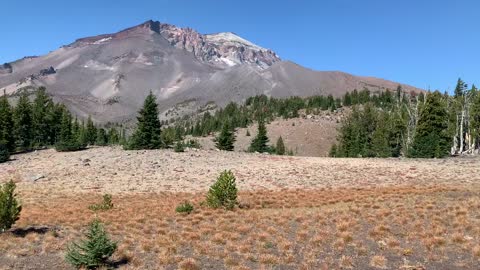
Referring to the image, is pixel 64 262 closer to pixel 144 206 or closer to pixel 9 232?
pixel 9 232

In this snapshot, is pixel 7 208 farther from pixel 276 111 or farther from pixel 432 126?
pixel 276 111

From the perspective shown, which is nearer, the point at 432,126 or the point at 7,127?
the point at 432,126

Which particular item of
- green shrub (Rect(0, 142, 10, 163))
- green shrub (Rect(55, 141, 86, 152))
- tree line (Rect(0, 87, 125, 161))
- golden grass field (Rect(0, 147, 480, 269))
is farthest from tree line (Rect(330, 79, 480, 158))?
green shrub (Rect(0, 142, 10, 163))

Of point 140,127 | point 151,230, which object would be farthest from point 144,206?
point 140,127

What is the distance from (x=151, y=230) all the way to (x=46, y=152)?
54151mm

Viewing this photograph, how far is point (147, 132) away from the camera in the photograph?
65875mm

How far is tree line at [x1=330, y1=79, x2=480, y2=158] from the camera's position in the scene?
6588 centimetres

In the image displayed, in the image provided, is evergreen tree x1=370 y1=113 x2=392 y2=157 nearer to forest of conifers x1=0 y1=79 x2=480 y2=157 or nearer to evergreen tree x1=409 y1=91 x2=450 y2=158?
forest of conifers x1=0 y1=79 x2=480 y2=157

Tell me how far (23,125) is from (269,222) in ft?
239

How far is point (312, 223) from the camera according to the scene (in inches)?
854

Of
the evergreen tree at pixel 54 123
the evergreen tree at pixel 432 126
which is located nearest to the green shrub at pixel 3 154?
the evergreen tree at pixel 54 123

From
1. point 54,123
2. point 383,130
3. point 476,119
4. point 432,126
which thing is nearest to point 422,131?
point 432,126

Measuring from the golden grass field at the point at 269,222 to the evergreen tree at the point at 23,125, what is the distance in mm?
38734

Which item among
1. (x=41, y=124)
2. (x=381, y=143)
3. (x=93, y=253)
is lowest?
(x=93, y=253)
